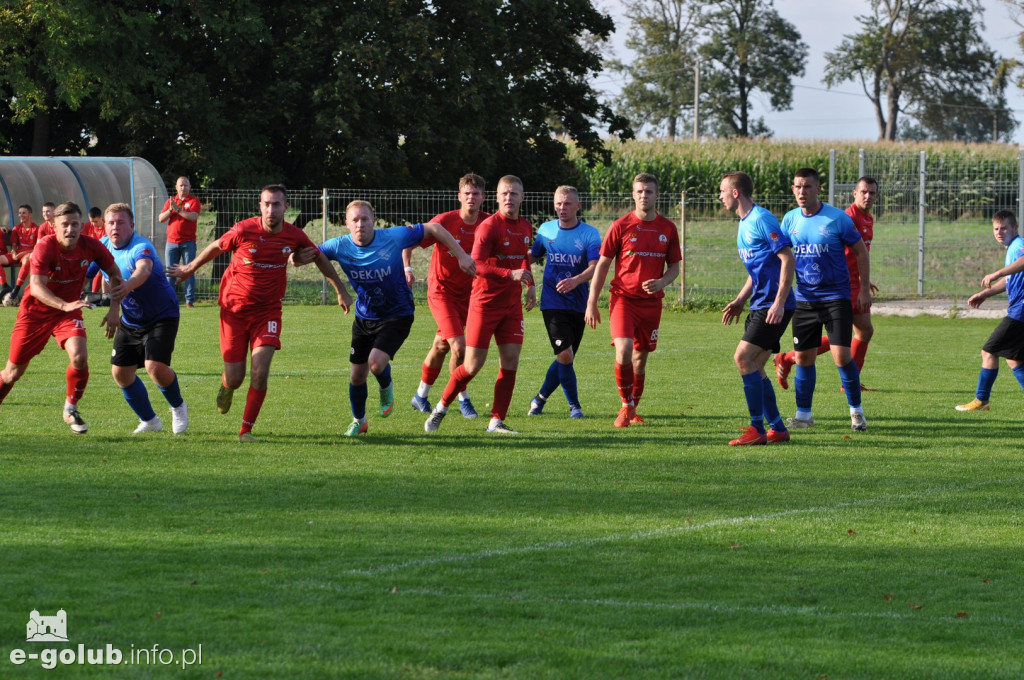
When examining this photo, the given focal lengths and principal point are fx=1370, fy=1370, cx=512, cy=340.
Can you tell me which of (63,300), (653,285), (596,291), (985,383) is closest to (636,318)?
(653,285)

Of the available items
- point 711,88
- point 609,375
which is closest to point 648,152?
point 711,88

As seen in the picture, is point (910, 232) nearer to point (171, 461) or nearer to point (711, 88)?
point (171, 461)

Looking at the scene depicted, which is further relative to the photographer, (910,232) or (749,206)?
(910,232)

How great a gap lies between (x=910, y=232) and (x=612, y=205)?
7.46 m

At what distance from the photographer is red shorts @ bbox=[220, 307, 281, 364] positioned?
10414mm

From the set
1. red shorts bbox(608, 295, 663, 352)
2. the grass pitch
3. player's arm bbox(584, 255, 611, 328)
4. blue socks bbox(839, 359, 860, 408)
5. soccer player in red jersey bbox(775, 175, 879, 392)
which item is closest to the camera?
the grass pitch

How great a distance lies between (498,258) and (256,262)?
203cm

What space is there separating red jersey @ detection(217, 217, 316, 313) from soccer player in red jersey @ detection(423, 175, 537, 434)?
1498mm

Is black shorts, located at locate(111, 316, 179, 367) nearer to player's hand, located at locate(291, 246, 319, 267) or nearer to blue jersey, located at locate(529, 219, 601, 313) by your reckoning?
player's hand, located at locate(291, 246, 319, 267)

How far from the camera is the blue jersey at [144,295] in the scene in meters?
10.6

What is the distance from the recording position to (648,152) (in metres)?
46.8

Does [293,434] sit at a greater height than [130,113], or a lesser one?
lesser

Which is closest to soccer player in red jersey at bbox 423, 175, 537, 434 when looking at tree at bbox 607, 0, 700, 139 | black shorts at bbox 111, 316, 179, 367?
black shorts at bbox 111, 316, 179, 367

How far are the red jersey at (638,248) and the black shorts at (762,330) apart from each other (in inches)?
48.9
